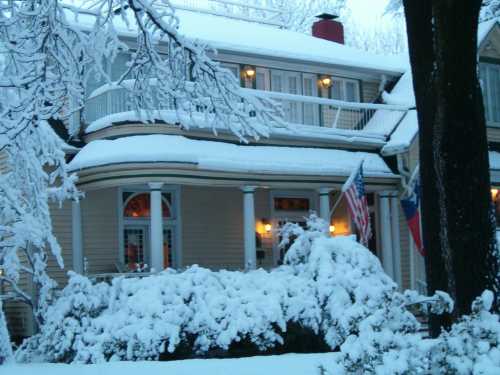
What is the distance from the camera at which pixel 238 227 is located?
20.5 metres

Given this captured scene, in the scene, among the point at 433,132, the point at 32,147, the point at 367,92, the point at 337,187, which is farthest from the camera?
the point at 367,92

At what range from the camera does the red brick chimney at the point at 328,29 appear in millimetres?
25906

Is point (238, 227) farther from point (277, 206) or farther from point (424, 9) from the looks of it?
point (424, 9)

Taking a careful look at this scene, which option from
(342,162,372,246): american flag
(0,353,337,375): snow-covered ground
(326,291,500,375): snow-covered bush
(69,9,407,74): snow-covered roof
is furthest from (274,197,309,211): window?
(326,291,500,375): snow-covered bush

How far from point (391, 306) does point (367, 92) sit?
57.4ft

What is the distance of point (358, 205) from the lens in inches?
669

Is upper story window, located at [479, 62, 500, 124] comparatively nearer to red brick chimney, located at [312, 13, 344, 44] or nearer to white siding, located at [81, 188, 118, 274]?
red brick chimney, located at [312, 13, 344, 44]

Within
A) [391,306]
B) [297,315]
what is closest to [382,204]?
[297,315]

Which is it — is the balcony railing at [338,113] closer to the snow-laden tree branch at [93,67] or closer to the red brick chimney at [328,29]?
the red brick chimney at [328,29]

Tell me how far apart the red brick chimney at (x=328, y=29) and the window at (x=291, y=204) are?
672 cm

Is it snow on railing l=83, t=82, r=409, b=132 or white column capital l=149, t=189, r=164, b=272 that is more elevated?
snow on railing l=83, t=82, r=409, b=132

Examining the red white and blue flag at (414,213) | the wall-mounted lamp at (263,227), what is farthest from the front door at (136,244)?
the red white and blue flag at (414,213)

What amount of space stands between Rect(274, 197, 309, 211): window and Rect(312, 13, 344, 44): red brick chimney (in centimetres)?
672

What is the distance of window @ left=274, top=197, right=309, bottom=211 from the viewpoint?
21250 millimetres
